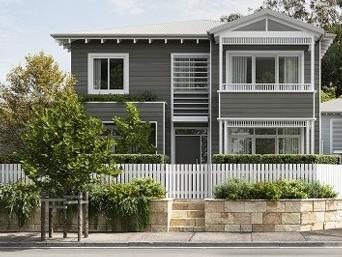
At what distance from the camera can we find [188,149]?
105 feet

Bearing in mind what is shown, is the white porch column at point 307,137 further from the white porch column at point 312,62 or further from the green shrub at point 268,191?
the green shrub at point 268,191

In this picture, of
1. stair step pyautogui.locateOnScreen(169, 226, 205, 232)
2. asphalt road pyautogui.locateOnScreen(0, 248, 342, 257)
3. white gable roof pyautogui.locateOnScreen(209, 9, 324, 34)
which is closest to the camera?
asphalt road pyautogui.locateOnScreen(0, 248, 342, 257)

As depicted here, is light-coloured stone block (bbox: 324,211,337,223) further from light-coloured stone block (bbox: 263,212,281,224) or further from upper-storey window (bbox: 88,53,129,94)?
upper-storey window (bbox: 88,53,129,94)

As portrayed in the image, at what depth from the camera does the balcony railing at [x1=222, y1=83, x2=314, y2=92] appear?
29609mm

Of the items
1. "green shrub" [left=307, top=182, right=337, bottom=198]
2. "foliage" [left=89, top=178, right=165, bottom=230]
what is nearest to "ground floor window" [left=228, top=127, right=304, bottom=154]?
"green shrub" [left=307, top=182, right=337, bottom=198]

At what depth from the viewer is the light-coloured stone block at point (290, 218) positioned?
21750 mm

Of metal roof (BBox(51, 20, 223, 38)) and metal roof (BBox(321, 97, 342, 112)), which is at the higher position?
metal roof (BBox(51, 20, 223, 38))

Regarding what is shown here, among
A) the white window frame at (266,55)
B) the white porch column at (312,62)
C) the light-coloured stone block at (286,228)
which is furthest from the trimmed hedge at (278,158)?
the white window frame at (266,55)

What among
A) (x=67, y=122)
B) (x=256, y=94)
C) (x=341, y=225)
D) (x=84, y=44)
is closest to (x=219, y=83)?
(x=256, y=94)

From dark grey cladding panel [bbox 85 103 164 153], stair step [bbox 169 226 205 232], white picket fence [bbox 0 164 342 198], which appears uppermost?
dark grey cladding panel [bbox 85 103 164 153]

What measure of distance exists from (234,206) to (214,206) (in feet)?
1.93

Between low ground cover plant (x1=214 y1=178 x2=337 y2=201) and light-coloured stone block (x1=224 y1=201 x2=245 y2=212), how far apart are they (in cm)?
15

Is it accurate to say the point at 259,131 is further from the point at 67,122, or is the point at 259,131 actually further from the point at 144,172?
the point at 67,122

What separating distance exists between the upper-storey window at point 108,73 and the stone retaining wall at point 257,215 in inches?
413
